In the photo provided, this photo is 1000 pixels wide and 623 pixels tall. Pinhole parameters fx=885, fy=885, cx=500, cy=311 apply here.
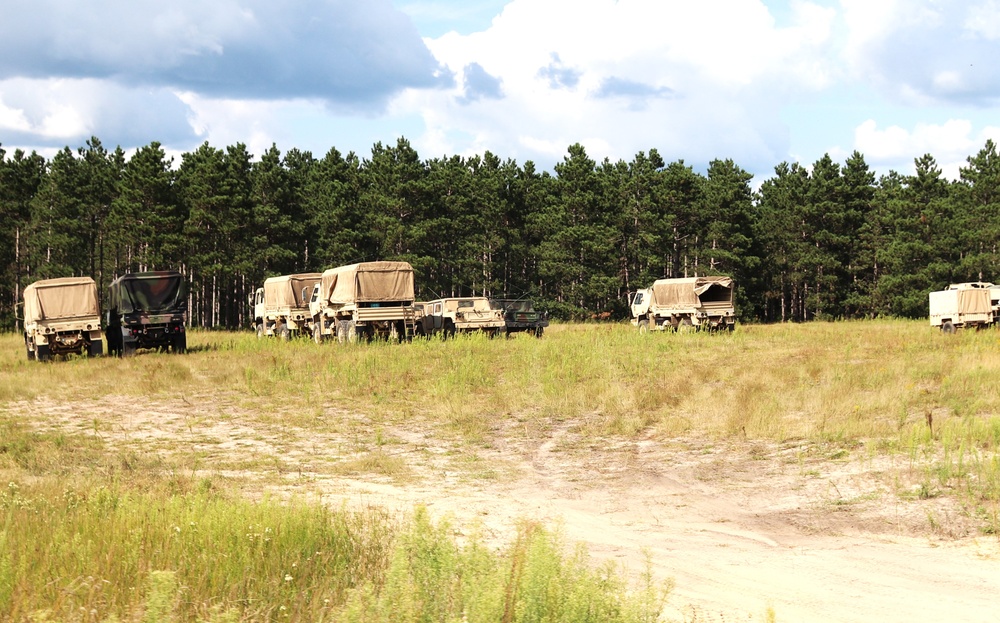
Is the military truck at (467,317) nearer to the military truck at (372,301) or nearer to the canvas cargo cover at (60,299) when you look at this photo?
the military truck at (372,301)

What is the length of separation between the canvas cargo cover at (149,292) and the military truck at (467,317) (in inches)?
387

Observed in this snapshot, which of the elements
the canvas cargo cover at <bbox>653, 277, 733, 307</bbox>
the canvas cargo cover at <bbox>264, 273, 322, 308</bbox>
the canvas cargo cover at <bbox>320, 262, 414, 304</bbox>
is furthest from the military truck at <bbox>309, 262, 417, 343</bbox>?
the canvas cargo cover at <bbox>653, 277, 733, 307</bbox>

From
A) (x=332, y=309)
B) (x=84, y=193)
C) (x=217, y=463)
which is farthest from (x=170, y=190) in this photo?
(x=217, y=463)

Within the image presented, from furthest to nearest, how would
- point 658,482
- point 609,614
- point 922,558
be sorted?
point 658,482
point 922,558
point 609,614

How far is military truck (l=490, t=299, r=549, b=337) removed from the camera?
3884 cm

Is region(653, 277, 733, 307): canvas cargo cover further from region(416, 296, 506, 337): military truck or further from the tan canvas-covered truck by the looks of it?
the tan canvas-covered truck

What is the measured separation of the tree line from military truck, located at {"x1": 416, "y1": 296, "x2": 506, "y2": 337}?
24.5 metres

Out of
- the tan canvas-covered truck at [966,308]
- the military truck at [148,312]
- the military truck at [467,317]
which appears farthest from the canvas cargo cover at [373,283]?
the tan canvas-covered truck at [966,308]

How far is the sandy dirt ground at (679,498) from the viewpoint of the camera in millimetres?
7637

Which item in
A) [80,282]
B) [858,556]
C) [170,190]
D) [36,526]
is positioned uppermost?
[170,190]

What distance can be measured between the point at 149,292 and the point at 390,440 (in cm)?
1985

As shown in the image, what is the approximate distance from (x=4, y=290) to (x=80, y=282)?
167ft

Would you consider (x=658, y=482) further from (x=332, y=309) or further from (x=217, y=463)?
(x=332, y=309)

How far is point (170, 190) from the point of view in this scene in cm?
6203
